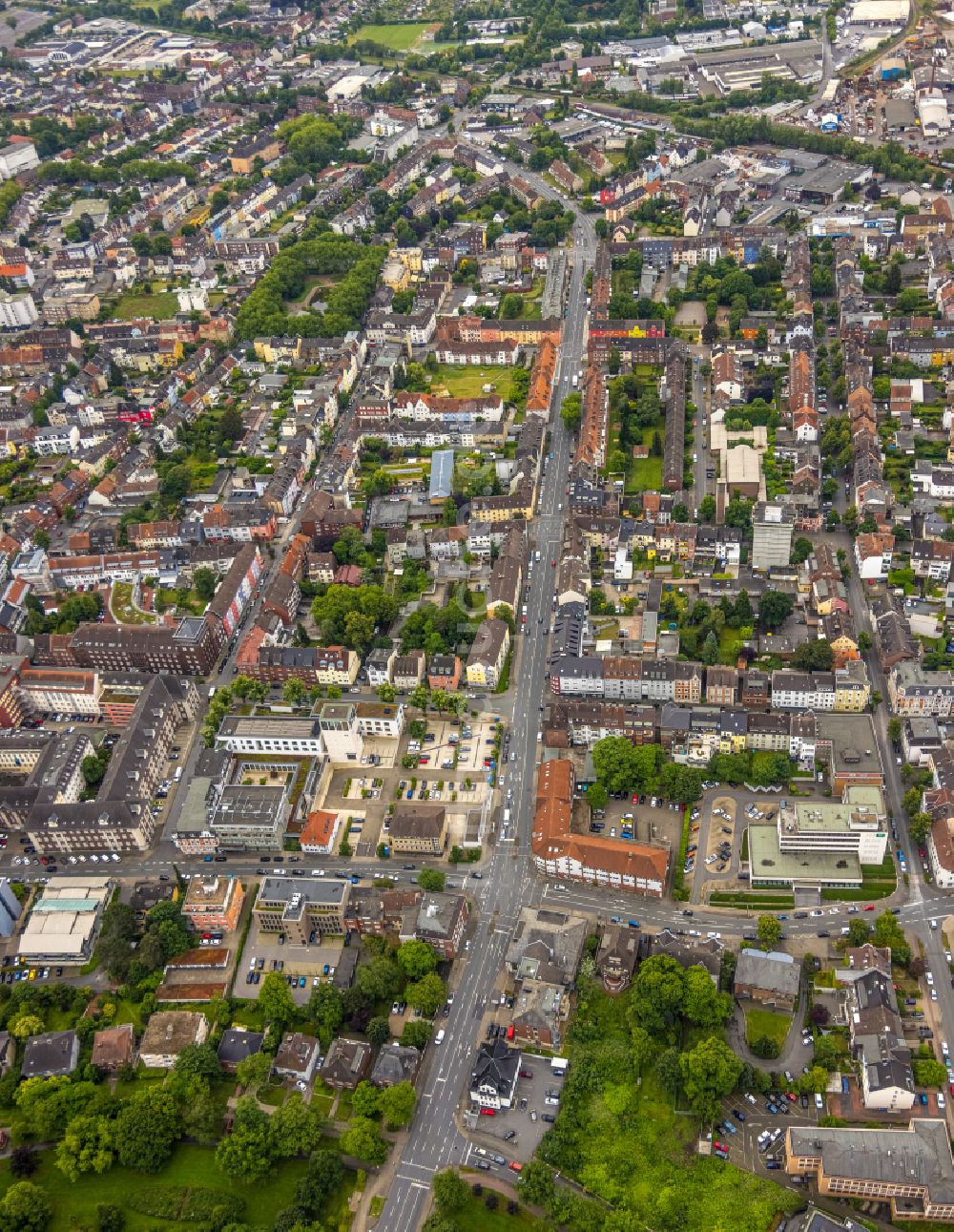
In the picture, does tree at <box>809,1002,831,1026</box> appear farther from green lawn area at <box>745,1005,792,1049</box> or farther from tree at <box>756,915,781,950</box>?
tree at <box>756,915,781,950</box>

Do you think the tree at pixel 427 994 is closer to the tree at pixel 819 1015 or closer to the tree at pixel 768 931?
the tree at pixel 768 931

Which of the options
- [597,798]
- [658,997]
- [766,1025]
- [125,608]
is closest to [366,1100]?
[658,997]

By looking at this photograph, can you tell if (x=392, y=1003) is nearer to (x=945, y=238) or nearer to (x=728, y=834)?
(x=728, y=834)

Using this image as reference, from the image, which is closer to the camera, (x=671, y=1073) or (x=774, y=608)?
(x=671, y=1073)

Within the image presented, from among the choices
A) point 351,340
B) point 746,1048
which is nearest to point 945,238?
point 351,340

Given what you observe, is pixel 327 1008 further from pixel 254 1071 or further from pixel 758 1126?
pixel 758 1126

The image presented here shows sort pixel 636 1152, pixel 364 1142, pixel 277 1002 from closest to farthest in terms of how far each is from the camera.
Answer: pixel 364 1142
pixel 636 1152
pixel 277 1002
